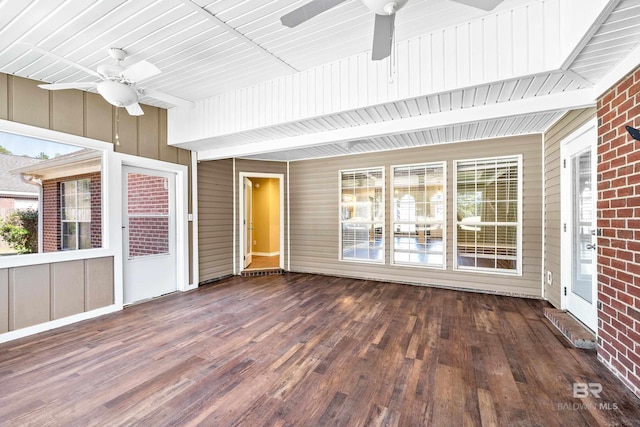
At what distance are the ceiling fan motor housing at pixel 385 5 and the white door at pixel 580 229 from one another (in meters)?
2.47

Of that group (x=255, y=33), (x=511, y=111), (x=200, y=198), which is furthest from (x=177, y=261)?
(x=511, y=111)

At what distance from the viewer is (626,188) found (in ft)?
6.84

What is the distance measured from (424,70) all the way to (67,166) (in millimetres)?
4176

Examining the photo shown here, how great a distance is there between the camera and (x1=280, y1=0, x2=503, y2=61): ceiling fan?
1526 millimetres

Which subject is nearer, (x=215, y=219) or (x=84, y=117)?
(x=84, y=117)

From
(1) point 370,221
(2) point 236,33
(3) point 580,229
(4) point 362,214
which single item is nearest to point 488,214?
(3) point 580,229

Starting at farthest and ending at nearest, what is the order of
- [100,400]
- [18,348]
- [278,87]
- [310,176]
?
[310,176], [278,87], [18,348], [100,400]

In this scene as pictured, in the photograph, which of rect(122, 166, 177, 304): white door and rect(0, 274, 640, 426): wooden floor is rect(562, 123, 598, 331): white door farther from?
rect(122, 166, 177, 304): white door

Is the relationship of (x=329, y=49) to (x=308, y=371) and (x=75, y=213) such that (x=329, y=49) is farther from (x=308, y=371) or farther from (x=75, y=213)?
(x=75, y=213)

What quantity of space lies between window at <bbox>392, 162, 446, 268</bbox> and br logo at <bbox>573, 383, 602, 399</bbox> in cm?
273

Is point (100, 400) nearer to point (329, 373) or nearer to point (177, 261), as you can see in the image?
point (329, 373)

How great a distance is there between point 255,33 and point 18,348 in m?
3.76

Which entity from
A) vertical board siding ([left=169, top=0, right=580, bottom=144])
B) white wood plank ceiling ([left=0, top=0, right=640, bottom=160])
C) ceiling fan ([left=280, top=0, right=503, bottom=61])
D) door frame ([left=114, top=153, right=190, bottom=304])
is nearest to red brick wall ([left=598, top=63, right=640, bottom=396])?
white wood plank ceiling ([left=0, top=0, right=640, bottom=160])

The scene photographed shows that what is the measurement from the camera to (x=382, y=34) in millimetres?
1818
